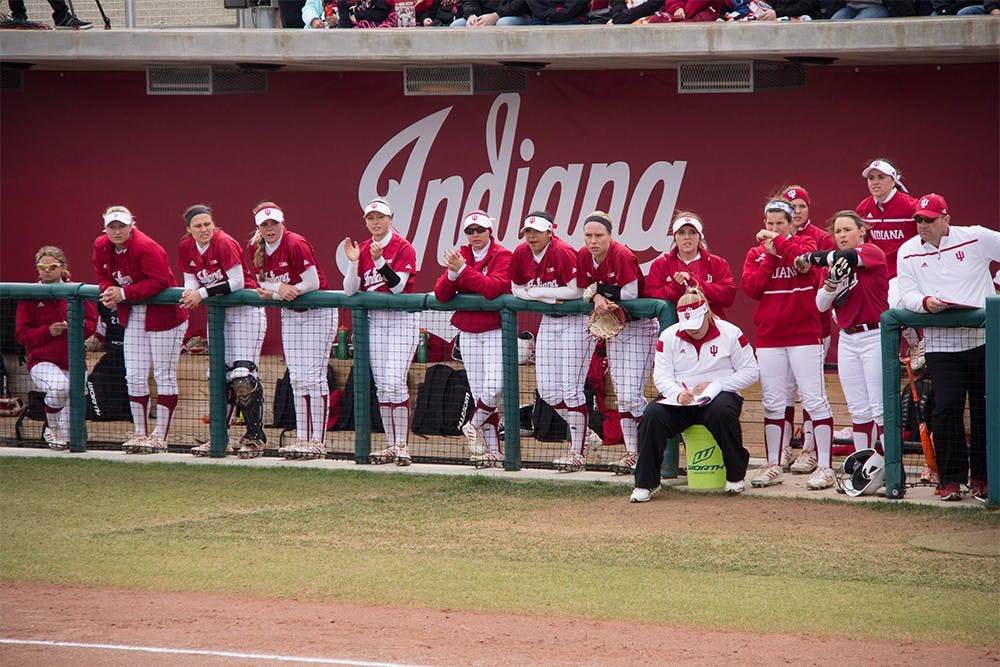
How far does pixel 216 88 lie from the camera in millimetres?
13047

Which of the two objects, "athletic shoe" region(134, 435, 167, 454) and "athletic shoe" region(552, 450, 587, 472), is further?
"athletic shoe" region(134, 435, 167, 454)

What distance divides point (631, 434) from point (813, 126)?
15.0 feet

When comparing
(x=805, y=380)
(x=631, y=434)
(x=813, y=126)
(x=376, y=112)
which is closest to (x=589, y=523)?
(x=631, y=434)

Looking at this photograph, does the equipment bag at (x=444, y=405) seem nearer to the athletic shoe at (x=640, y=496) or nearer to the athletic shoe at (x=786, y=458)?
the athletic shoe at (x=640, y=496)

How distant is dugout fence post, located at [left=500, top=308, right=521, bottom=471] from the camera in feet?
28.2

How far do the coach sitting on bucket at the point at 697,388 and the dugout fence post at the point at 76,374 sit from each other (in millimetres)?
4048

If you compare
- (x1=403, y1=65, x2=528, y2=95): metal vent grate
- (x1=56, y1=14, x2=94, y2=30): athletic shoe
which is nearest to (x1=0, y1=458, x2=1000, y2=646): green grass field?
(x1=403, y1=65, x2=528, y2=95): metal vent grate

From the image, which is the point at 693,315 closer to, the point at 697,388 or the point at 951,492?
the point at 697,388

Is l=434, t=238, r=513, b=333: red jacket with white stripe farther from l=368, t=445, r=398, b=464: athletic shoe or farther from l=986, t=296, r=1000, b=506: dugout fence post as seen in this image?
l=986, t=296, r=1000, b=506: dugout fence post

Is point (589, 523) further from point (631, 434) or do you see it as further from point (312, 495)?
point (312, 495)

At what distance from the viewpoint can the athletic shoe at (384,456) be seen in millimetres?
8914

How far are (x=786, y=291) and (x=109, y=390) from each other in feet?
15.6

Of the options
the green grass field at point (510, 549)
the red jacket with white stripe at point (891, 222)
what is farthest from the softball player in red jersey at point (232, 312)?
the red jacket with white stripe at point (891, 222)

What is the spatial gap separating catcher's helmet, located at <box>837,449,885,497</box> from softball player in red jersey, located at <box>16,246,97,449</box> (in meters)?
5.34
